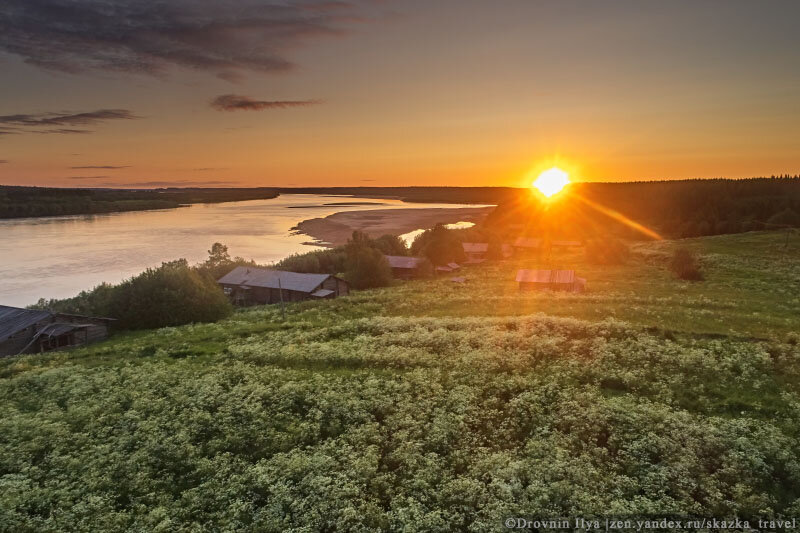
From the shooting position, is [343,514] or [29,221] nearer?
[343,514]

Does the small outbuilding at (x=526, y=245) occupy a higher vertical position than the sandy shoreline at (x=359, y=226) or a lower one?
lower

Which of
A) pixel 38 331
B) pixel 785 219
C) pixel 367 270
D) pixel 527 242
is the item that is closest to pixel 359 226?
pixel 527 242

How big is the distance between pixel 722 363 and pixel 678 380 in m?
3.91

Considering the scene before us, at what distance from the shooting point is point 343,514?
16.0m

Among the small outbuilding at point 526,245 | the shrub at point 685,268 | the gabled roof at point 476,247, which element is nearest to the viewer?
the shrub at point 685,268

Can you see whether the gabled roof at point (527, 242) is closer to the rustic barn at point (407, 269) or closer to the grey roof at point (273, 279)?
the rustic barn at point (407, 269)

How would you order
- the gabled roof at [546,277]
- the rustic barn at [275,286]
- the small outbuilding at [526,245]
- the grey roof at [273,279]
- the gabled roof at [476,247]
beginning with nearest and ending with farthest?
the gabled roof at [546,277] < the rustic barn at [275,286] < the grey roof at [273,279] < the gabled roof at [476,247] < the small outbuilding at [526,245]

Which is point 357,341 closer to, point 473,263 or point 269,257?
point 473,263

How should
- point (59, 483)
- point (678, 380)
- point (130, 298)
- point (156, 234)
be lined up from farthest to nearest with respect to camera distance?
point (156, 234)
point (130, 298)
point (678, 380)
point (59, 483)

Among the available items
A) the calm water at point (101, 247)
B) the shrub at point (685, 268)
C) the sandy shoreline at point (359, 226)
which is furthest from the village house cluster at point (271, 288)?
the sandy shoreline at point (359, 226)

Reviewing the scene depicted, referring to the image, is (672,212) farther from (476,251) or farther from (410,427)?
(410,427)

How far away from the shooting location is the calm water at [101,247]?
7312cm

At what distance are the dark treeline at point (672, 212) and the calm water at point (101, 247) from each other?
2775 inches

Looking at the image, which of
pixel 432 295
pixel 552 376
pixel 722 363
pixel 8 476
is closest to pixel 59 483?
pixel 8 476
